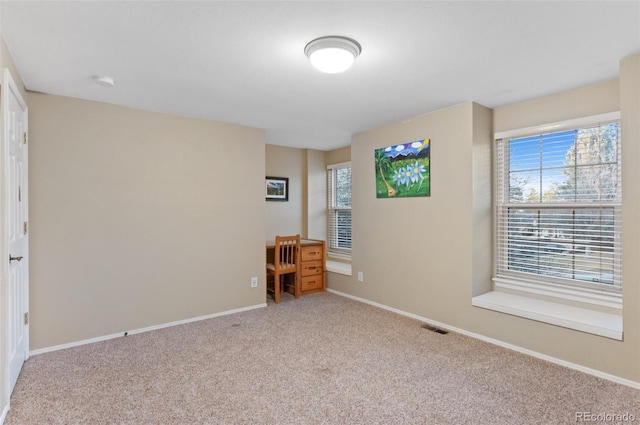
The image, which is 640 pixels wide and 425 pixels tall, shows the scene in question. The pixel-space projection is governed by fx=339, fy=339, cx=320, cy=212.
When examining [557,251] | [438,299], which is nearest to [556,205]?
[557,251]

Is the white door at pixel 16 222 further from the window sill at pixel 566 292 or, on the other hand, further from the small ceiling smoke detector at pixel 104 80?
the window sill at pixel 566 292

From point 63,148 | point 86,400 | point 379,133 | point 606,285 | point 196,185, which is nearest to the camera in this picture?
point 86,400

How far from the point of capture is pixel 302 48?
217 centimetres

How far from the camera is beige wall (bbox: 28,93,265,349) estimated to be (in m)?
3.01

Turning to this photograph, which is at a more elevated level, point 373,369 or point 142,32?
point 142,32

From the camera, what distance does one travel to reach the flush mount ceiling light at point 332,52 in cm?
205

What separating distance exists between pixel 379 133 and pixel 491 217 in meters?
1.67

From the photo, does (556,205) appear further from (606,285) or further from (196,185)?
(196,185)

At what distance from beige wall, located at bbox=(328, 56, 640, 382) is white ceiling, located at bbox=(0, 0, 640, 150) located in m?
0.22

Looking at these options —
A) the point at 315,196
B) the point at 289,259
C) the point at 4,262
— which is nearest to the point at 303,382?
the point at 4,262

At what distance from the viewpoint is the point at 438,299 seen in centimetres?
362

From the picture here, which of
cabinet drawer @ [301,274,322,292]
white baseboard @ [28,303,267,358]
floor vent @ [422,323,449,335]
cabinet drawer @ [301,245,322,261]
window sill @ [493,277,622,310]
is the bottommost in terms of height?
floor vent @ [422,323,449,335]

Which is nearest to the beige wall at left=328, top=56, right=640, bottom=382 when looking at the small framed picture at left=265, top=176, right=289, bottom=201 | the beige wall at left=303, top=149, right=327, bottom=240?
the beige wall at left=303, top=149, right=327, bottom=240

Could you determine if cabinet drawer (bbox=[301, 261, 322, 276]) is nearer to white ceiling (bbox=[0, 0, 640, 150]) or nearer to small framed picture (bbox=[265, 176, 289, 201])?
small framed picture (bbox=[265, 176, 289, 201])
